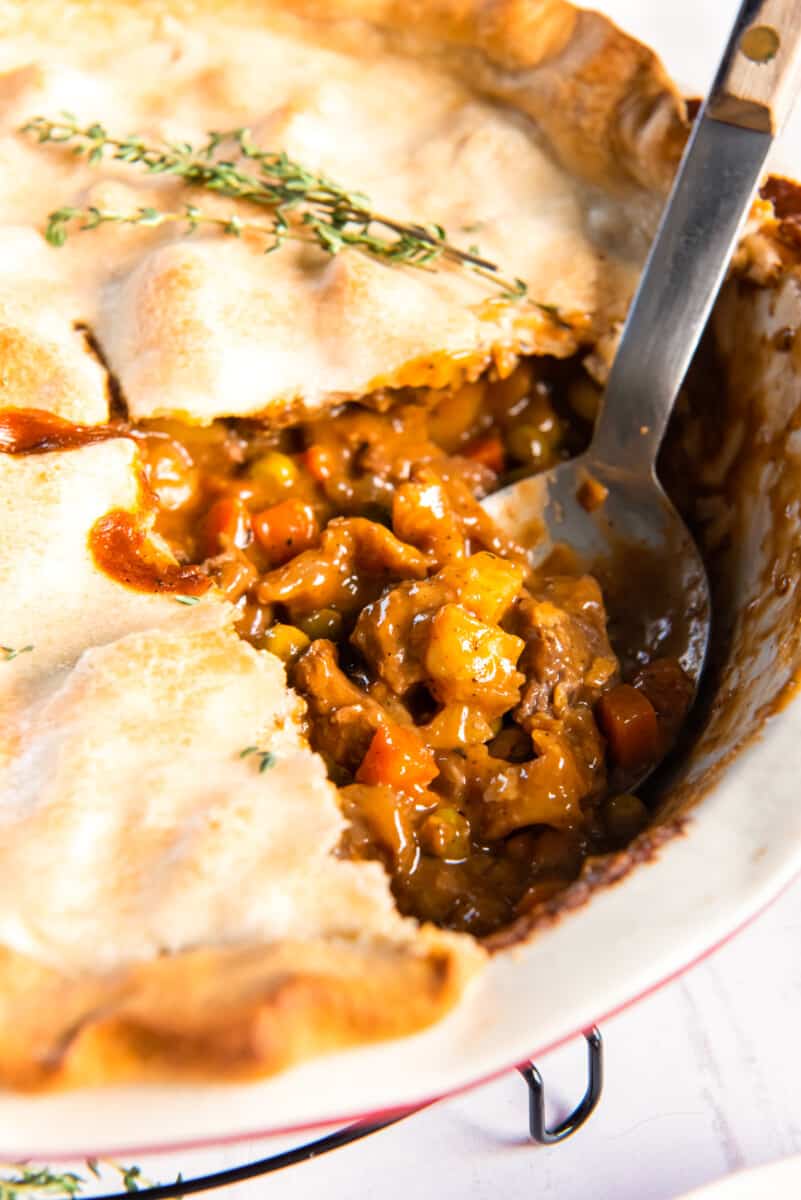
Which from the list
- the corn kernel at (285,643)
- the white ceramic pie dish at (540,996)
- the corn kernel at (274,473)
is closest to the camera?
the white ceramic pie dish at (540,996)

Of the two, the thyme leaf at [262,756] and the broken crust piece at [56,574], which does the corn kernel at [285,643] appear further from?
the thyme leaf at [262,756]

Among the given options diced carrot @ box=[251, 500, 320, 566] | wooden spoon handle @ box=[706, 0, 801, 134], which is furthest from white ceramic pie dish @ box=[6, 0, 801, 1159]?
wooden spoon handle @ box=[706, 0, 801, 134]

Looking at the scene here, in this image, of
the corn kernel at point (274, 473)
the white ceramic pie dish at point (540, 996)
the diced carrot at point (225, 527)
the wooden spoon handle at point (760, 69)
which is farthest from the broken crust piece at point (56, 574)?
the wooden spoon handle at point (760, 69)

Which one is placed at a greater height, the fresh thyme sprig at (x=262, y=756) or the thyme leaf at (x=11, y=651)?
the fresh thyme sprig at (x=262, y=756)

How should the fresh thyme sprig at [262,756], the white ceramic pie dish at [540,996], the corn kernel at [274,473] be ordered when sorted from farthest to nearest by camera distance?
the corn kernel at [274,473]
the fresh thyme sprig at [262,756]
the white ceramic pie dish at [540,996]

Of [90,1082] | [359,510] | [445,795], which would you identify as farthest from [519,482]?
[90,1082]

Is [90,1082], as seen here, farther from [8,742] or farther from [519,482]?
[519,482]

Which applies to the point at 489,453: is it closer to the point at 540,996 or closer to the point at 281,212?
the point at 281,212

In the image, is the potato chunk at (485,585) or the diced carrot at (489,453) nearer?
the potato chunk at (485,585)

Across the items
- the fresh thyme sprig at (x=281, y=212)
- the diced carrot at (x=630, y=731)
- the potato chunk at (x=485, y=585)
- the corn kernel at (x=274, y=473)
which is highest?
the fresh thyme sprig at (x=281, y=212)
